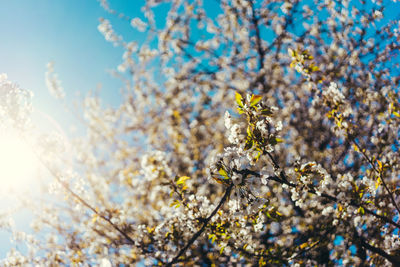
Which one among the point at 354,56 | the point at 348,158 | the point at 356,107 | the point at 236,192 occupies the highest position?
the point at 354,56

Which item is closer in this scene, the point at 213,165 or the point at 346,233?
the point at 213,165

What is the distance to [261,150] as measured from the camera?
5.11 ft

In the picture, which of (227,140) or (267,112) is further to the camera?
(227,140)

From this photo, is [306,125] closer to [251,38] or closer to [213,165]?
[251,38]

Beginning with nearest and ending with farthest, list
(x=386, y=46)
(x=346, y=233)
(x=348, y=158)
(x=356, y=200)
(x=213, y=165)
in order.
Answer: (x=213, y=165) < (x=356, y=200) < (x=346, y=233) < (x=386, y=46) < (x=348, y=158)

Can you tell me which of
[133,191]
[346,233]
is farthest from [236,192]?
[133,191]

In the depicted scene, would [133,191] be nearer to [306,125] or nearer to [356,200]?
[306,125]

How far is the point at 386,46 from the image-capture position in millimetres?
4875

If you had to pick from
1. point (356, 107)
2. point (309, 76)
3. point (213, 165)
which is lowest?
point (213, 165)

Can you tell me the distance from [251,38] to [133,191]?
169 inches

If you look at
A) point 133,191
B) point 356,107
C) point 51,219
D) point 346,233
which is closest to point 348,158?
point 356,107

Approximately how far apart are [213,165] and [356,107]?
467cm

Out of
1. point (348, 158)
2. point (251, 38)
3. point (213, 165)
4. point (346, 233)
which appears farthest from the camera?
point (251, 38)

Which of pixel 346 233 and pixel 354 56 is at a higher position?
pixel 354 56
